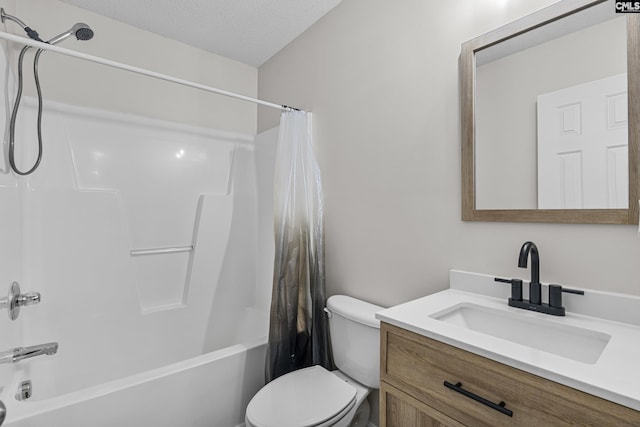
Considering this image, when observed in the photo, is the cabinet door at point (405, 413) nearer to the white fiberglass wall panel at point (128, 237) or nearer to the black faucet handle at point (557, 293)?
the black faucet handle at point (557, 293)

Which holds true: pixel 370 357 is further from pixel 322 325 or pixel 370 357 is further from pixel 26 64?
pixel 26 64

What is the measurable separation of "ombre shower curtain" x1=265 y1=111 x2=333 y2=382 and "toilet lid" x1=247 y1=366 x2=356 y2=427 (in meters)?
0.22

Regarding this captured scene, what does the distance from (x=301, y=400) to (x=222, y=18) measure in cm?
220

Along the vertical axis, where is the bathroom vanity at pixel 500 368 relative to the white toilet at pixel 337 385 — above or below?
above

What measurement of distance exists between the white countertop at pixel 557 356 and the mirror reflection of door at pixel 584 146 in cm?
31

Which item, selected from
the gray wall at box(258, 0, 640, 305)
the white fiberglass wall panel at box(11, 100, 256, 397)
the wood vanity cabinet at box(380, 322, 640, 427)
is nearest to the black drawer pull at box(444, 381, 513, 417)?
the wood vanity cabinet at box(380, 322, 640, 427)

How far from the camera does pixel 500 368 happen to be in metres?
0.73

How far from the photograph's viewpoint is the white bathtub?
3.75 ft

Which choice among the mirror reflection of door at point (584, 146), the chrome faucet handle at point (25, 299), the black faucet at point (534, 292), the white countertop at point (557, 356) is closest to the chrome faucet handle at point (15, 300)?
the chrome faucet handle at point (25, 299)

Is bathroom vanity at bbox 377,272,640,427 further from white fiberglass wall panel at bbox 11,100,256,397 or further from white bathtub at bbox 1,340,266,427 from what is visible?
white fiberglass wall panel at bbox 11,100,256,397

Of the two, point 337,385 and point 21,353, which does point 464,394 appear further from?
point 21,353

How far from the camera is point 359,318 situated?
1.42m

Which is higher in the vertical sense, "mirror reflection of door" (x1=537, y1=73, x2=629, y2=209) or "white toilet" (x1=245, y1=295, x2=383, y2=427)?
"mirror reflection of door" (x1=537, y1=73, x2=629, y2=209)

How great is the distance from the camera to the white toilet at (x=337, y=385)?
121 centimetres
